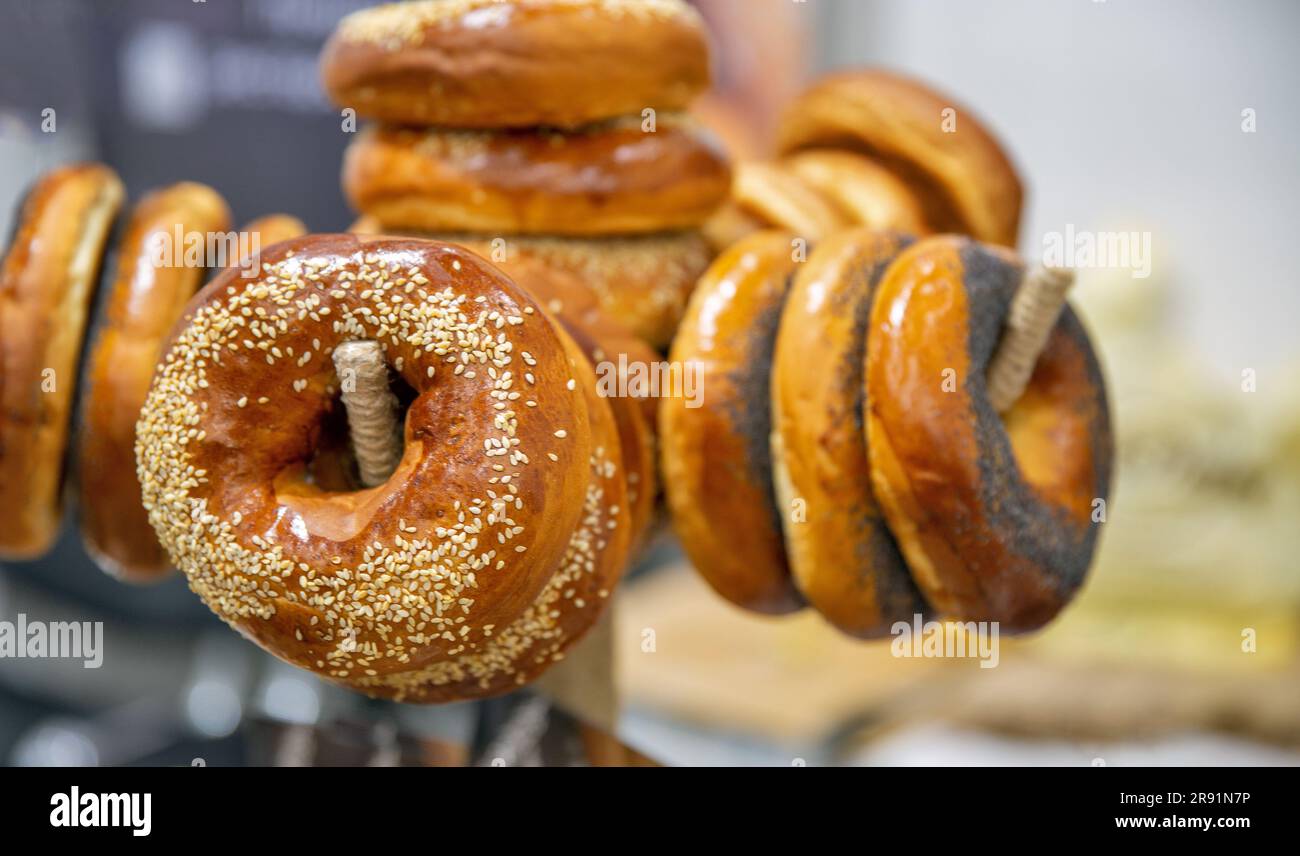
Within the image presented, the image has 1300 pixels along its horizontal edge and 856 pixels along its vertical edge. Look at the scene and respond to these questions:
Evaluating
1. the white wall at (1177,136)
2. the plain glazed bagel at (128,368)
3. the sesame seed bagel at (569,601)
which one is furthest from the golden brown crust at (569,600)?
the white wall at (1177,136)

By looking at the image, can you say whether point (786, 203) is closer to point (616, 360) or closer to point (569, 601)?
point (616, 360)

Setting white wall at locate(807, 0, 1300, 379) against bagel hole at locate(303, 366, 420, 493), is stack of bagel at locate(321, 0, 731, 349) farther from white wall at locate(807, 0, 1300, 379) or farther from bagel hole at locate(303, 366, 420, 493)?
white wall at locate(807, 0, 1300, 379)

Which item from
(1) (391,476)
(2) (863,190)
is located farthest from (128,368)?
(2) (863,190)

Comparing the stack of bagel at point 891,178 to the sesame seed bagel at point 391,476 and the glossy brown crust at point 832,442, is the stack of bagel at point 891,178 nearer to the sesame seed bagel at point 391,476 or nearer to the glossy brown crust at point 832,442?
the glossy brown crust at point 832,442

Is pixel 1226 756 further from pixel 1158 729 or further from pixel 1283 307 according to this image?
pixel 1283 307

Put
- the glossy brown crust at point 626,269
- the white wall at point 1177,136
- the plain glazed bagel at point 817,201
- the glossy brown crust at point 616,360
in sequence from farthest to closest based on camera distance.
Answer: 1. the white wall at point 1177,136
2. the plain glazed bagel at point 817,201
3. the glossy brown crust at point 626,269
4. the glossy brown crust at point 616,360
